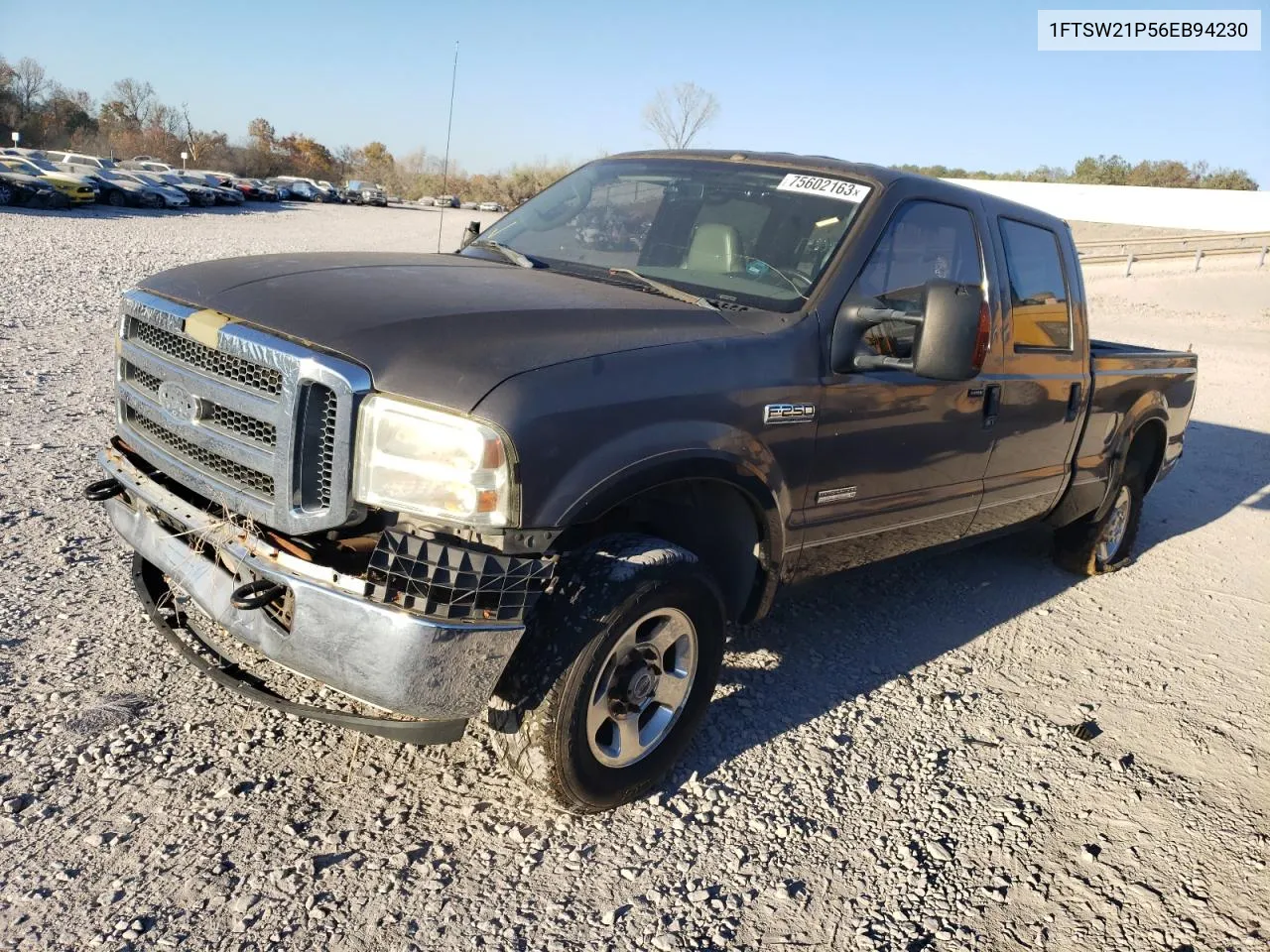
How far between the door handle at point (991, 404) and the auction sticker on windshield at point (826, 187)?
3.42ft

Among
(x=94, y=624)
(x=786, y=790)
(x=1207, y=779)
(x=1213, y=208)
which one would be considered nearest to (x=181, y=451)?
(x=94, y=624)

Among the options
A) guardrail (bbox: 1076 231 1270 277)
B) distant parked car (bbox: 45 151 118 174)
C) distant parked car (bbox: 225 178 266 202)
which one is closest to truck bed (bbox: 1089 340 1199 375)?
guardrail (bbox: 1076 231 1270 277)

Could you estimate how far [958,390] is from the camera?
13.4 feet

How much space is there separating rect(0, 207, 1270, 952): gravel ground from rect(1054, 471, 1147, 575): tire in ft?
2.16

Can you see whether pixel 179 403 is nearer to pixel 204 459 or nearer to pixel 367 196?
pixel 204 459

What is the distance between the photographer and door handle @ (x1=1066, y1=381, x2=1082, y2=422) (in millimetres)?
4996

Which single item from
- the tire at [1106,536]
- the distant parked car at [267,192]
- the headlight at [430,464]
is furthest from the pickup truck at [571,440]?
the distant parked car at [267,192]

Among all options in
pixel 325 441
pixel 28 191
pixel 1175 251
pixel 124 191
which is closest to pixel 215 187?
pixel 124 191

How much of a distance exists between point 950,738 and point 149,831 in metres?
2.81

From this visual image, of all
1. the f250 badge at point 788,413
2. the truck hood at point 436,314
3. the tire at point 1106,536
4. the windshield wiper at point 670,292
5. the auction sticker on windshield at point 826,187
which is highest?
the auction sticker on windshield at point 826,187

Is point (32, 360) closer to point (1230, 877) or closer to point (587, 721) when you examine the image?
point (587, 721)

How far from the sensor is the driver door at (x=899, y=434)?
3.63 meters

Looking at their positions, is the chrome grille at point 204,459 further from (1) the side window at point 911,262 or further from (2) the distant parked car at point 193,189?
(2) the distant parked car at point 193,189

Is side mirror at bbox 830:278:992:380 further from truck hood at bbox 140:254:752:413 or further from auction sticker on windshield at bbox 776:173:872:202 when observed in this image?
auction sticker on windshield at bbox 776:173:872:202
